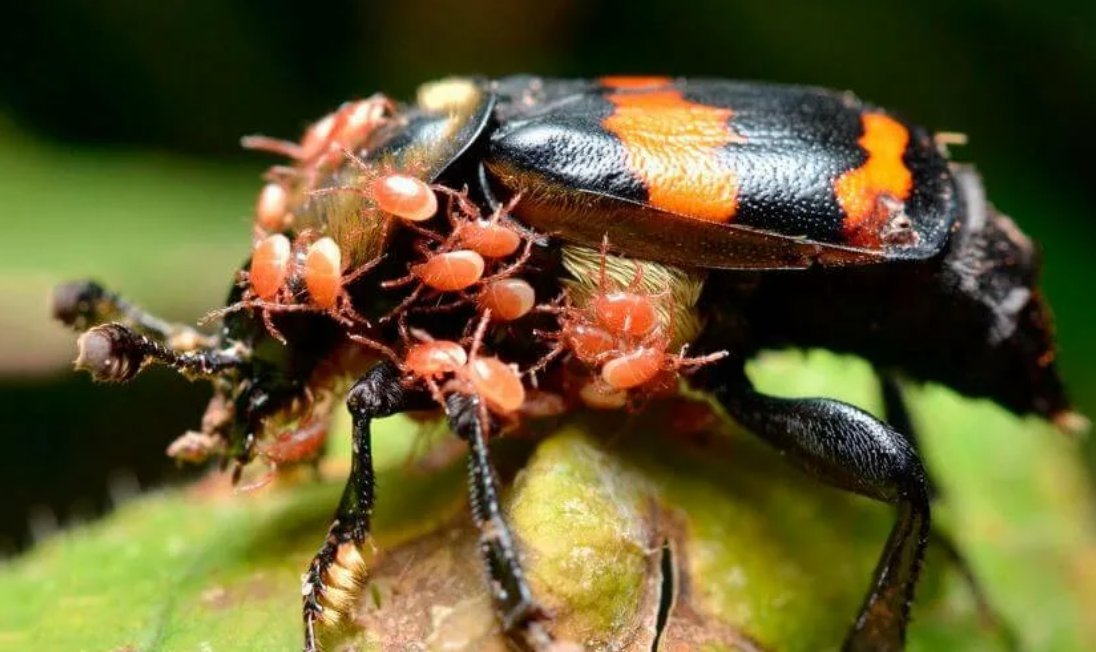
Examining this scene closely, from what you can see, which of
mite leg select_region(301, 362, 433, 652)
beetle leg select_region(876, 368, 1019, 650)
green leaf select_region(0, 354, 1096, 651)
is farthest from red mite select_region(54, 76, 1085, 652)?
beetle leg select_region(876, 368, 1019, 650)

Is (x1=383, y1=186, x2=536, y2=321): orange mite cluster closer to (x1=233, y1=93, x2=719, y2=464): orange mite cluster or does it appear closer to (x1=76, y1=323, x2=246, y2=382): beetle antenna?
(x1=233, y1=93, x2=719, y2=464): orange mite cluster

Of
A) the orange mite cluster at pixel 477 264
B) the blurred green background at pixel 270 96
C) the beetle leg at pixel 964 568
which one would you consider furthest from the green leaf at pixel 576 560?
the blurred green background at pixel 270 96

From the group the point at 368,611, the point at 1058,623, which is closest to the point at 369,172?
the point at 368,611

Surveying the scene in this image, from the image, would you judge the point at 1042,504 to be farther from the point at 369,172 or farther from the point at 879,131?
the point at 369,172

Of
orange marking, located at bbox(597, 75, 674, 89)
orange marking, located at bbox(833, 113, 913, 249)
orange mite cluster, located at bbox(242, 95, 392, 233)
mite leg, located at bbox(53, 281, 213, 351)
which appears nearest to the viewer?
orange marking, located at bbox(833, 113, 913, 249)

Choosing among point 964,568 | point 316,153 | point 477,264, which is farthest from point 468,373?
point 964,568

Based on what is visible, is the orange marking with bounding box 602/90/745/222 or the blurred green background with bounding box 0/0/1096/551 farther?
the blurred green background with bounding box 0/0/1096/551

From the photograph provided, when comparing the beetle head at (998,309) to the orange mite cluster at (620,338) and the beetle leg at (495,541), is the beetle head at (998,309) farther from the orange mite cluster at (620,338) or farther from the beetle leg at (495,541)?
the beetle leg at (495,541)
